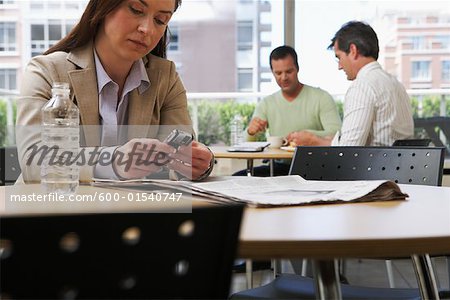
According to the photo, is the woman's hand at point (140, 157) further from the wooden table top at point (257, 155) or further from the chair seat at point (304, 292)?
the wooden table top at point (257, 155)

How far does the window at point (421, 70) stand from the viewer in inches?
222

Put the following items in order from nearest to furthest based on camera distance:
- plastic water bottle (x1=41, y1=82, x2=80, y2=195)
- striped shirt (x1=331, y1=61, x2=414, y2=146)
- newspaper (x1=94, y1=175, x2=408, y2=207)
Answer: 1. newspaper (x1=94, y1=175, x2=408, y2=207)
2. plastic water bottle (x1=41, y1=82, x2=80, y2=195)
3. striped shirt (x1=331, y1=61, x2=414, y2=146)

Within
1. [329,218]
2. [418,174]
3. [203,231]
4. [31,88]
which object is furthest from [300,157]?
[203,231]

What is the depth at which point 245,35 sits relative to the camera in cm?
571

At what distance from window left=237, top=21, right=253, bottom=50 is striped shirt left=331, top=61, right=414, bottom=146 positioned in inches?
79.1

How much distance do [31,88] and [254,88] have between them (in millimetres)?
3926

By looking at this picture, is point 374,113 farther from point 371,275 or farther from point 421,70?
point 421,70

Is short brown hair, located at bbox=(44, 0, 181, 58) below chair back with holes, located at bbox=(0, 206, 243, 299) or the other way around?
the other way around

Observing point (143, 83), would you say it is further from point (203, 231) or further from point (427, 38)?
point (427, 38)

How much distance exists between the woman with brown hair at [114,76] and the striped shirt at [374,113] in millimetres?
1505

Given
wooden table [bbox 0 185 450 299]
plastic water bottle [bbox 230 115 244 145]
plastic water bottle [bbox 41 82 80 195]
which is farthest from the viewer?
plastic water bottle [bbox 230 115 244 145]

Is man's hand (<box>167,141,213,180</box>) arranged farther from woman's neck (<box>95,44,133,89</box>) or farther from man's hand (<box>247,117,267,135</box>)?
man's hand (<box>247,117,267,135</box>)

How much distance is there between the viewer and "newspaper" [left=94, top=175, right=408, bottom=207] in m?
1.31

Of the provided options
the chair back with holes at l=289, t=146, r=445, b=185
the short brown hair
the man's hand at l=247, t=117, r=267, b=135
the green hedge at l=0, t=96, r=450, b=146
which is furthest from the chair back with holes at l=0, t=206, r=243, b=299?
the green hedge at l=0, t=96, r=450, b=146
